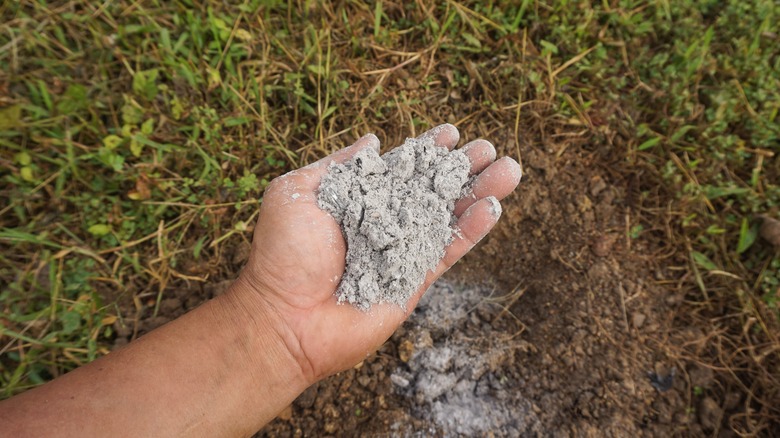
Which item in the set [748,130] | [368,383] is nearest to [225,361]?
[368,383]

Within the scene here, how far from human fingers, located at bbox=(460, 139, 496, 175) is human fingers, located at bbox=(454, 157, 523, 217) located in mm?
70

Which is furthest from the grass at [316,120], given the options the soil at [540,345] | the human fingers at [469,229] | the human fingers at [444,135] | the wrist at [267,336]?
the human fingers at [469,229]

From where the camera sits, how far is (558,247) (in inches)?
102

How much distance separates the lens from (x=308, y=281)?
178 centimetres

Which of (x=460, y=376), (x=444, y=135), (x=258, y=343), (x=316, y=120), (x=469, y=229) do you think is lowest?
(x=460, y=376)

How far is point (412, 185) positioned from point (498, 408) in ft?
4.08

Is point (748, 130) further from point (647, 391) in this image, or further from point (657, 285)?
point (647, 391)

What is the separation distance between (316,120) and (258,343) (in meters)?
1.49

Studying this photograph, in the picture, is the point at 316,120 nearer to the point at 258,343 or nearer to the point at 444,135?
the point at 444,135

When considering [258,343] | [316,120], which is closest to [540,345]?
[258,343]

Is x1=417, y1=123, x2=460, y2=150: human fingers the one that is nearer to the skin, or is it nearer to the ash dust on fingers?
the skin

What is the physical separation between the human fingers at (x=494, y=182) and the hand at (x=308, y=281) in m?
0.13

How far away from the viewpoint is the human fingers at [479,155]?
215 cm

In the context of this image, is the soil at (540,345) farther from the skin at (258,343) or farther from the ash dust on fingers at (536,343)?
the skin at (258,343)
